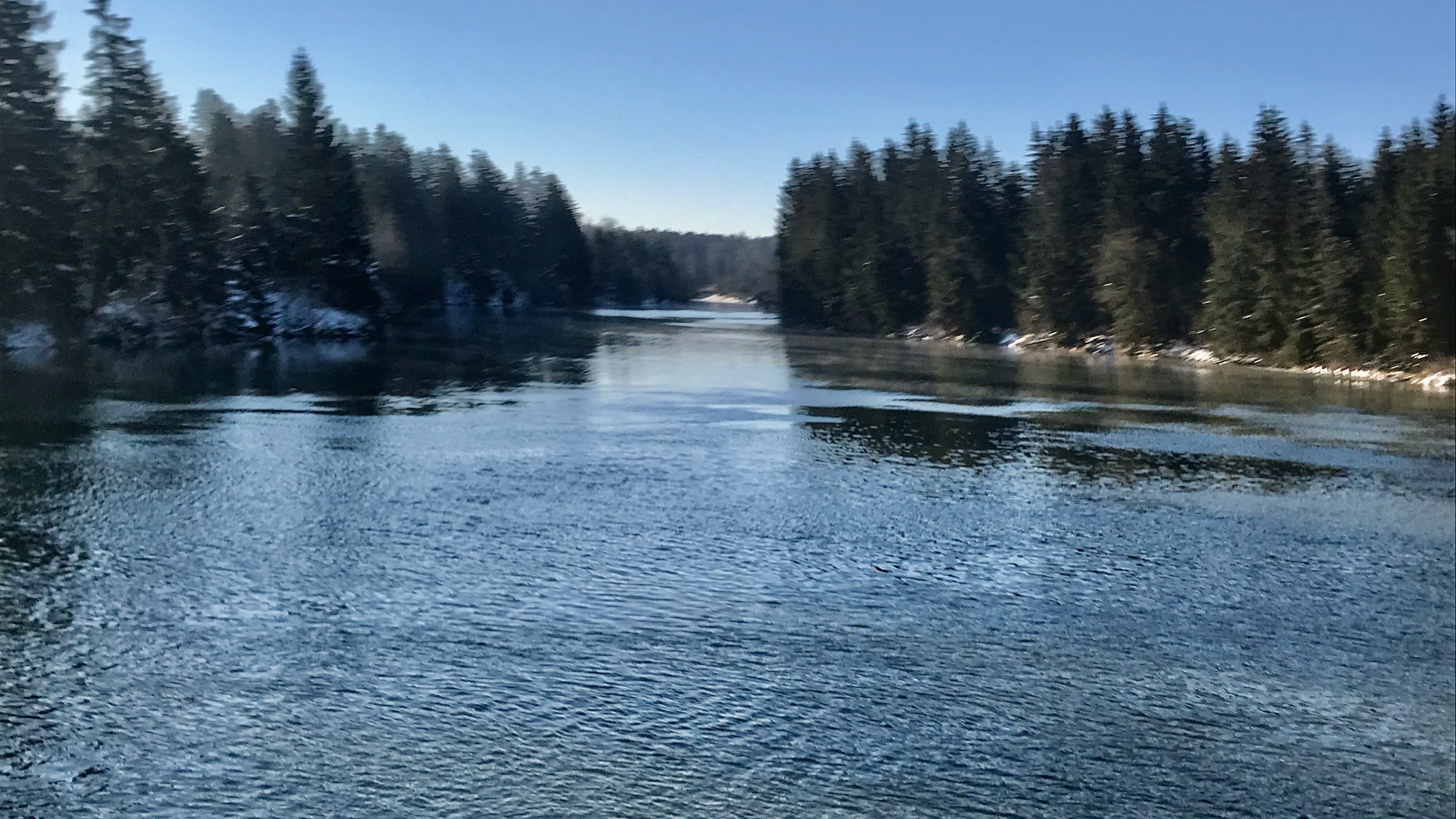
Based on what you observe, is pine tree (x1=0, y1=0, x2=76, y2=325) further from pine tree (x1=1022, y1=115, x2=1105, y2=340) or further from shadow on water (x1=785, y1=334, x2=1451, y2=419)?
pine tree (x1=1022, y1=115, x2=1105, y2=340)

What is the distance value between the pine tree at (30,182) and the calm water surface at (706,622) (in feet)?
75.4

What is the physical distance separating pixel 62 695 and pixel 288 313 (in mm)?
79000

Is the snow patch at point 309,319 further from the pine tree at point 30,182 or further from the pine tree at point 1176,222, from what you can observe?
the pine tree at point 1176,222

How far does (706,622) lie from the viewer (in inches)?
831

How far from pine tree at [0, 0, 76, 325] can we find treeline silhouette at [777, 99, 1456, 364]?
7736cm

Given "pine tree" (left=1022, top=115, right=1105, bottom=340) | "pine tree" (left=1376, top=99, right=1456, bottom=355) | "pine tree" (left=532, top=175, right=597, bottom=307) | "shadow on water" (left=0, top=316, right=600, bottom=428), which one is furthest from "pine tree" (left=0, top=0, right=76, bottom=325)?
"pine tree" (left=532, top=175, right=597, bottom=307)

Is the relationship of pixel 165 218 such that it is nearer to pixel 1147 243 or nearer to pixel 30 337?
pixel 30 337

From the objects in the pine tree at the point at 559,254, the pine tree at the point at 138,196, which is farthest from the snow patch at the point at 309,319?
the pine tree at the point at 559,254

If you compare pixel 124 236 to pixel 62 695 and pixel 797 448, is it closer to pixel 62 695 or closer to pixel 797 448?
pixel 797 448

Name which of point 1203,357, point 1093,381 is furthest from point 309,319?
point 1203,357

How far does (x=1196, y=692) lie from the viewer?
1894cm

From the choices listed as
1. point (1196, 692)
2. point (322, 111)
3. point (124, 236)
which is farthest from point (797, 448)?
point (322, 111)

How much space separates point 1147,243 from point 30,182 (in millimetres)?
81637

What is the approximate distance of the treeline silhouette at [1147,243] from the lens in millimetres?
73938
